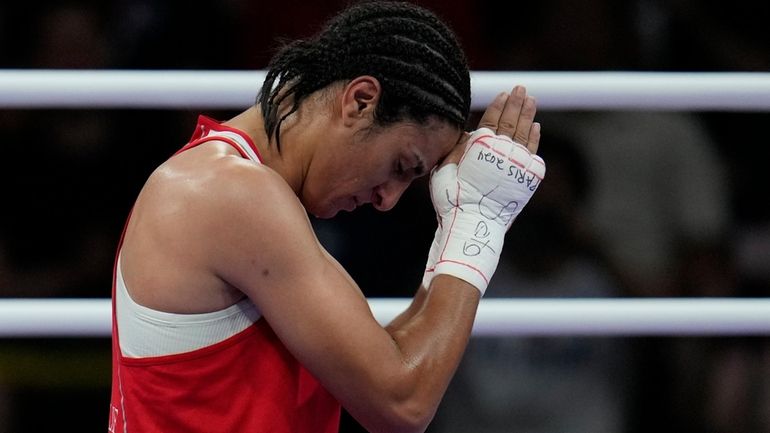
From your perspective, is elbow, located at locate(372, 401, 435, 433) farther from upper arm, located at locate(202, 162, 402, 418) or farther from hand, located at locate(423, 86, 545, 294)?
hand, located at locate(423, 86, 545, 294)

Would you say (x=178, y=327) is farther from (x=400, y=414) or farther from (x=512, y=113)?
(x=512, y=113)

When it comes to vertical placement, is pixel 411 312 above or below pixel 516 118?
below

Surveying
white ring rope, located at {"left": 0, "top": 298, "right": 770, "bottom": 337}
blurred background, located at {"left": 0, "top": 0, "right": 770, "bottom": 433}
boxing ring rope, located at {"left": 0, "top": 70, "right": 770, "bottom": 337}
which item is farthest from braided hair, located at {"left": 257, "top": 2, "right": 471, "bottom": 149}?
blurred background, located at {"left": 0, "top": 0, "right": 770, "bottom": 433}

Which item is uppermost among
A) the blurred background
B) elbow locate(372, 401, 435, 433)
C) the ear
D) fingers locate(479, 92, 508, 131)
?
the ear

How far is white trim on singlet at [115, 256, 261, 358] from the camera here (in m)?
1.37

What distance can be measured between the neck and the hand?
209 mm

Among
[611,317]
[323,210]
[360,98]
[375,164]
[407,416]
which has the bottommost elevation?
[611,317]

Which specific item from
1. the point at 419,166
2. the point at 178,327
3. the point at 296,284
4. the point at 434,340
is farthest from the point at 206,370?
the point at 419,166

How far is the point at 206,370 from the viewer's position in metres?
1.38

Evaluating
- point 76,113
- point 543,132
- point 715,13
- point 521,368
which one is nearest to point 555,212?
point 543,132

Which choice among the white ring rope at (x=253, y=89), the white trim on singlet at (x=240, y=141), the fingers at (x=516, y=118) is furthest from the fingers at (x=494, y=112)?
the white trim on singlet at (x=240, y=141)

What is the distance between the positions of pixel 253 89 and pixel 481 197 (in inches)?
17.0

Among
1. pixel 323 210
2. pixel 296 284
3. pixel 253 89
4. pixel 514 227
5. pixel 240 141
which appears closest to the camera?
pixel 296 284

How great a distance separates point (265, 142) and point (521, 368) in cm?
134
